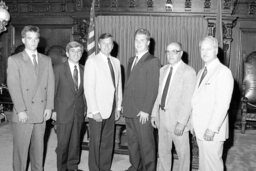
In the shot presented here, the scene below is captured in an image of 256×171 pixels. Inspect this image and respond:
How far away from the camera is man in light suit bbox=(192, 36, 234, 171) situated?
2340 millimetres

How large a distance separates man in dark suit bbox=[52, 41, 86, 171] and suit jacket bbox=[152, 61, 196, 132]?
37.2 inches

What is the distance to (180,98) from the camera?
8.88 ft

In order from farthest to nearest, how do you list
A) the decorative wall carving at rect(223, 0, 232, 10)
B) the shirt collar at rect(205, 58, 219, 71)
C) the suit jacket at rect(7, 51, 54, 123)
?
the decorative wall carving at rect(223, 0, 232, 10) → the suit jacket at rect(7, 51, 54, 123) → the shirt collar at rect(205, 58, 219, 71)

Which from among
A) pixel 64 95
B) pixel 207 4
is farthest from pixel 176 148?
pixel 207 4

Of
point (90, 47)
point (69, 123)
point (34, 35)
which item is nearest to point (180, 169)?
point (69, 123)

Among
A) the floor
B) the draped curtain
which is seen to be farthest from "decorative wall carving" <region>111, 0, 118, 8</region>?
the floor

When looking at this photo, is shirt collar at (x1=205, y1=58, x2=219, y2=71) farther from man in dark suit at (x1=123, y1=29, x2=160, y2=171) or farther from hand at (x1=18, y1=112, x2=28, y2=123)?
hand at (x1=18, y1=112, x2=28, y2=123)

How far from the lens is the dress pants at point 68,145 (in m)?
3.02

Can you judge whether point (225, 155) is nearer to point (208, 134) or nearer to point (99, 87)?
point (208, 134)

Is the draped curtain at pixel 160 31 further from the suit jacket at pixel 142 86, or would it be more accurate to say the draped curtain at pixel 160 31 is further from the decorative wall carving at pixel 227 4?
the suit jacket at pixel 142 86

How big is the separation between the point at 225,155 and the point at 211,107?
1.97 metres

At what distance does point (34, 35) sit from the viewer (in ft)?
8.58

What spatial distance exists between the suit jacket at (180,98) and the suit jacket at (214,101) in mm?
151

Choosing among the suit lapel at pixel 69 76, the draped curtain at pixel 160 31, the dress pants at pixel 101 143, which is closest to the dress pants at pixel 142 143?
the dress pants at pixel 101 143
